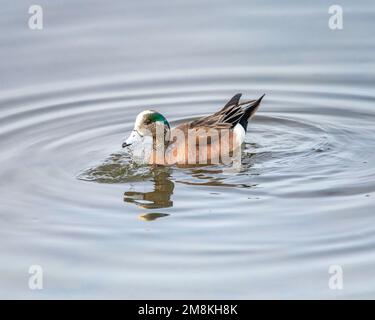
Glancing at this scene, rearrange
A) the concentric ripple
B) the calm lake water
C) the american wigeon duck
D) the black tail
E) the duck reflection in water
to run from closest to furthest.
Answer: the calm lake water
the concentric ripple
the duck reflection in water
the american wigeon duck
the black tail

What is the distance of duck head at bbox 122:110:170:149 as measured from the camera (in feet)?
33.4

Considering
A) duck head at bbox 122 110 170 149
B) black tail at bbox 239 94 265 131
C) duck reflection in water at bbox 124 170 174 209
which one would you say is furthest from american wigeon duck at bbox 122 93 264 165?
duck reflection in water at bbox 124 170 174 209

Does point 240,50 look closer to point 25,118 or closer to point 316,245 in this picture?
point 25,118

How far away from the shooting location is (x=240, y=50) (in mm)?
12492

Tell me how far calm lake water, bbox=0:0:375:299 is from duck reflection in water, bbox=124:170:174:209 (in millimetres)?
25

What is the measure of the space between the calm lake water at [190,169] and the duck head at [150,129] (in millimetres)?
356

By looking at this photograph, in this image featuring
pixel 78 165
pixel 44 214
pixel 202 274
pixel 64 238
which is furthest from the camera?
pixel 78 165

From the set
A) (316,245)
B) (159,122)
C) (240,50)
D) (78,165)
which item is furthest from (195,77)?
(316,245)

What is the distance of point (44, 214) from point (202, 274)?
1.99 metres

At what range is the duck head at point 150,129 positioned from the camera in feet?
33.4

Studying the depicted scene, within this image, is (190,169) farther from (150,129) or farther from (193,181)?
(150,129)

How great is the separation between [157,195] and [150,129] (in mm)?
1151

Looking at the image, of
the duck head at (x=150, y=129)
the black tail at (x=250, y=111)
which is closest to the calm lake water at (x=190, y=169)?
the black tail at (x=250, y=111)

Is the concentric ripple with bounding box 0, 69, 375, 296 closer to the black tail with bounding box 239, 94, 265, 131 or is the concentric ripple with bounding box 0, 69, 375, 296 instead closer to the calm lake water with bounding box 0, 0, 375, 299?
the calm lake water with bounding box 0, 0, 375, 299
